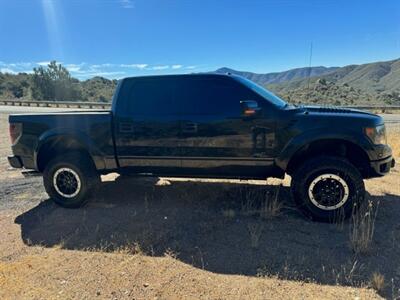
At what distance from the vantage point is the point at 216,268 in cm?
347

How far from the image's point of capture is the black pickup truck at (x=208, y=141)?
14.5 feet

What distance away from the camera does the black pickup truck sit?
4414 millimetres

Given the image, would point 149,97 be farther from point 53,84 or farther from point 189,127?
point 53,84

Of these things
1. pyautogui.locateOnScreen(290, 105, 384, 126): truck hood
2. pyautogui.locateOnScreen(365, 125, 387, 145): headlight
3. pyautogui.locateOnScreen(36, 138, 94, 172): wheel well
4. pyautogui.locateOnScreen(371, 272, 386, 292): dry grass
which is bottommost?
pyautogui.locateOnScreen(371, 272, 386, 292): dry grass

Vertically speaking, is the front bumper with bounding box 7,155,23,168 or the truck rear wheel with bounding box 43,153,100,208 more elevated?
the front bumper with bounding box 7,155,23,168

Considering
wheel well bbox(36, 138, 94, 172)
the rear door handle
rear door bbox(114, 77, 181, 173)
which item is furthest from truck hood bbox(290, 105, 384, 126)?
wheel well bbox(36, 138, 94, 172)

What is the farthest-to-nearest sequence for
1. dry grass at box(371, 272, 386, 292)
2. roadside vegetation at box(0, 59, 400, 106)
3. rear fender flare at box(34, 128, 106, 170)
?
1. roadside vegetation at box(0, 59, 400, 106)
2. rear fender flare at box(34, 128, 106, 170)
3. dry grass at box(371, 272, 386, 292)

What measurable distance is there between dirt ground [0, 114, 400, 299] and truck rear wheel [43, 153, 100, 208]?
0.56ft

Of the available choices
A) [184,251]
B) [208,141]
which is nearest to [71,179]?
[208,141]

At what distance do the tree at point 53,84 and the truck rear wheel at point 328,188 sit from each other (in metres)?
57.4

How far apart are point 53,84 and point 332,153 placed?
2311 inches

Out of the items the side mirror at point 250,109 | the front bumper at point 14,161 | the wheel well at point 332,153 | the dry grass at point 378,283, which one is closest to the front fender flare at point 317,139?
the wheel well at point 332,153

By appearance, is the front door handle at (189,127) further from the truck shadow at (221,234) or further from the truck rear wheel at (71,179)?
the truck rear wheel at (71,179)

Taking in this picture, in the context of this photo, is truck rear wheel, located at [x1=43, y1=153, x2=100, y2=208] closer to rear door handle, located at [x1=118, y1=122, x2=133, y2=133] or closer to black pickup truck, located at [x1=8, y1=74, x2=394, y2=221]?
black pickup truck, located at [x1=8, y1=74, x2=394, y2=221]
